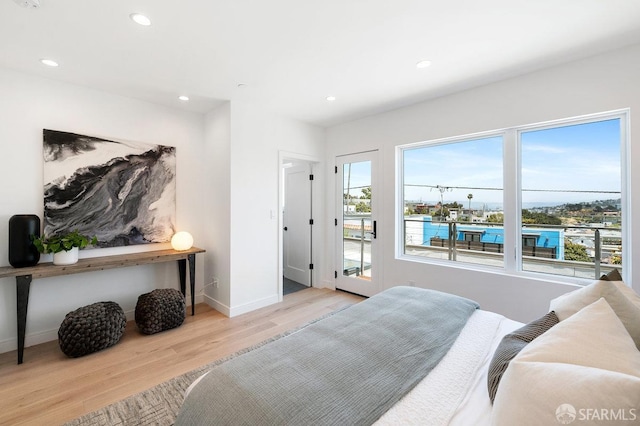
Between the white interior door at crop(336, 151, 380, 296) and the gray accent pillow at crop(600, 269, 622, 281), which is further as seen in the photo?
the white interior door at crop(336, 151, 380, 296)

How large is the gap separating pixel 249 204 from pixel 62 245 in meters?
1.84

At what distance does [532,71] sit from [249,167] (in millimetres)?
3169

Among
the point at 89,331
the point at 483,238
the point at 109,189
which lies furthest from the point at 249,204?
the point at 483,238

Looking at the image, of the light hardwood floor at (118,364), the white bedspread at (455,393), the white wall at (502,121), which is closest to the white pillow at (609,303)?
the white bedspread at (455,393)

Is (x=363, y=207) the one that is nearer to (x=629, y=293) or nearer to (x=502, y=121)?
(x=502, y=121)

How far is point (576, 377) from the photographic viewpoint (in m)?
0.75

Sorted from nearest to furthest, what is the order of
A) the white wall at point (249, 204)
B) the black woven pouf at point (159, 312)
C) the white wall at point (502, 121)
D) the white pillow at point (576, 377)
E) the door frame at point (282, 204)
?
the white pillow at point (576, 377), the white wall at point (502, 121), the black woven pouf at point (159, 312), the white wall at point (249, 204), the door frame at point (282, 204)

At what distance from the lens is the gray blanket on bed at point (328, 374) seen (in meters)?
0.98

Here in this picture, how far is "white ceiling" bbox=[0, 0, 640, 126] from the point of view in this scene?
1.84m

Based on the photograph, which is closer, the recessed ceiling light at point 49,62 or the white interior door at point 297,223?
the recessed ceiling light at point 49,62

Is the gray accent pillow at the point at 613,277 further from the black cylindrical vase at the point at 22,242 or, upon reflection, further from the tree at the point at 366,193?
the black cylindrical vase at the point at 22,242

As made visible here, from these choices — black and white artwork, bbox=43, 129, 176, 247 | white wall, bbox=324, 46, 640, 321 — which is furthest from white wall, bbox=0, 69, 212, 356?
white wall, bbox=324, 46, 640, 321

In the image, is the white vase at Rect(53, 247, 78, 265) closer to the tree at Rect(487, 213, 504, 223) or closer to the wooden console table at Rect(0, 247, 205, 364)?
the wooden console table at Rect(0, 247, 205, 364)

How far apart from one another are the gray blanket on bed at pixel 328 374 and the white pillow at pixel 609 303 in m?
0.53
